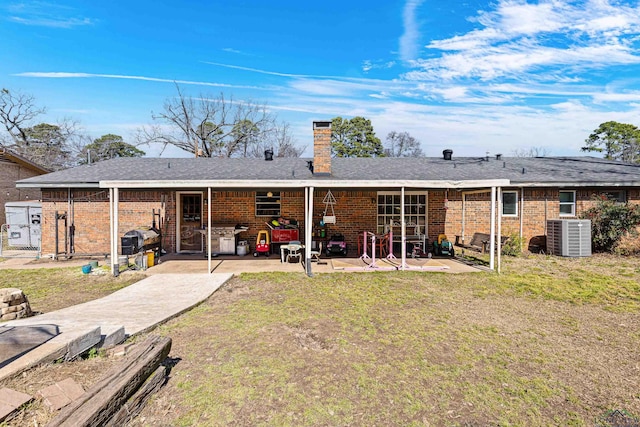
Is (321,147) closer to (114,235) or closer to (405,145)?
(114,235)

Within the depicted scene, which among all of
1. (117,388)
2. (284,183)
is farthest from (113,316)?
(284,183)

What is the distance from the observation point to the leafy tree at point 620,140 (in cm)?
3281

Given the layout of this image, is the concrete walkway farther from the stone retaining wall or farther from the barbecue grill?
the barbecue grill

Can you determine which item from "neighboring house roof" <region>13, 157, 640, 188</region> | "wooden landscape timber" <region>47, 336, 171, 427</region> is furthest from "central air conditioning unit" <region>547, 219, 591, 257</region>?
"wooden landscape timber" <region>47, 336, 171, 427</region>

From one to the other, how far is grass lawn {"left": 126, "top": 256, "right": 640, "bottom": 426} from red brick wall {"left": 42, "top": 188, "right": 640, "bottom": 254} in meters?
4.78

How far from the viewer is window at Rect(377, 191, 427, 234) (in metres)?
12.1

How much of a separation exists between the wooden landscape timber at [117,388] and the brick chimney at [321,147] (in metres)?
8.24

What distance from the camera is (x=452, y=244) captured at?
11789 mm

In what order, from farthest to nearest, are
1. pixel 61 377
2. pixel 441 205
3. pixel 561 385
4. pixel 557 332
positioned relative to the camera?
pixel 441 205 < pixel 557 332 < pixel 561 385 < pixel 61 377

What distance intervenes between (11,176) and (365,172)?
18947 mm

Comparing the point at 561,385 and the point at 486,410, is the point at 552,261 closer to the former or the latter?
the point at 561,385

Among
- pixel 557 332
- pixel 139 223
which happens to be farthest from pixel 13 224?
pixel 557 332

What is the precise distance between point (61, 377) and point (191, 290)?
3987mm

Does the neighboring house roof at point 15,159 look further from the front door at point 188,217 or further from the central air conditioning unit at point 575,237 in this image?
the central air conditioning unit at point 575,237
